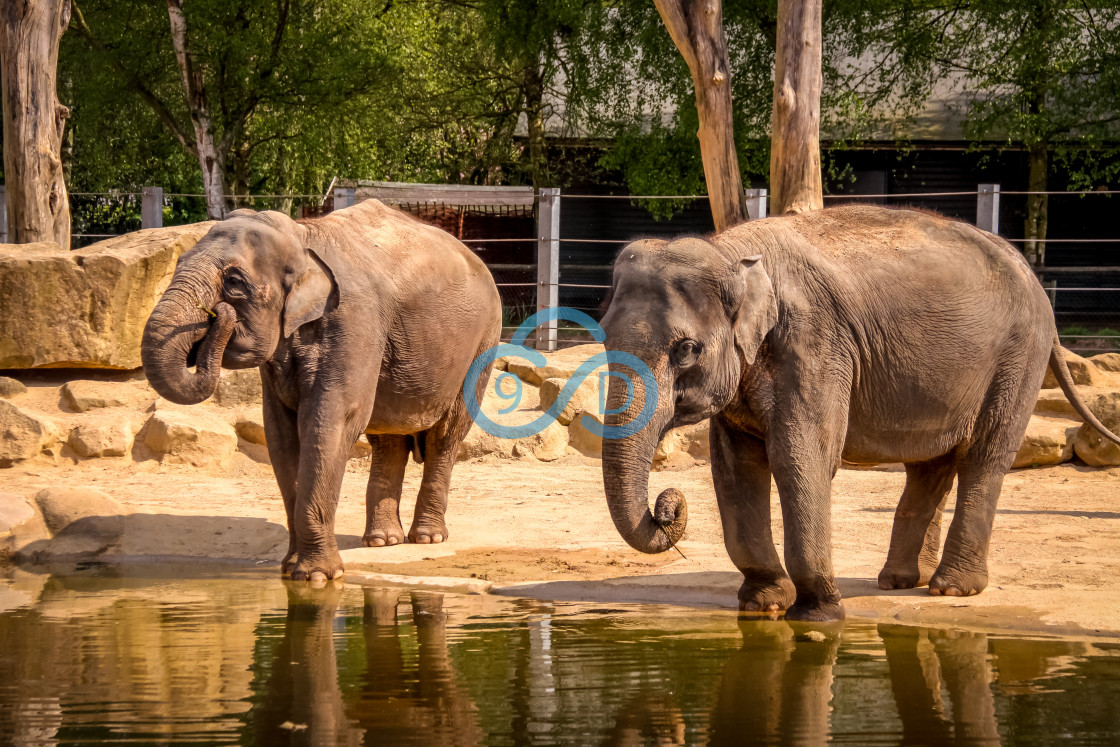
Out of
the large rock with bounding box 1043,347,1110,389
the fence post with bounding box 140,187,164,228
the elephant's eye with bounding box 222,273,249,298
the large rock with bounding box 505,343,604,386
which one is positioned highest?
the fence post with bounding box 140,187,164,228

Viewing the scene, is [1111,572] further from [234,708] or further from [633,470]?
[234,708]

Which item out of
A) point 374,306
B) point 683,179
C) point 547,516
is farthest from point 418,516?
point 683,179

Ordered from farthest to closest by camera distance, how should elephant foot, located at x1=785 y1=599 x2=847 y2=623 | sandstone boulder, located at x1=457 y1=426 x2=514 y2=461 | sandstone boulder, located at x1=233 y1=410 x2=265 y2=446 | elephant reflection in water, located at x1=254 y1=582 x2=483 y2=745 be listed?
sandstone boulder, located at x1=457 y1=426 x2=514 y2=461 < sandstone boulder, located at x1=233 y1=410 x2=265 y2=446 < elephant foot, located at x1=785 y1=599 x2=847 y2=623 < elephant reflection in water, located at x1=254 y1=582 x2=483 y2=745

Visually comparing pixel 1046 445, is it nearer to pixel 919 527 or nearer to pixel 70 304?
pixel 919 527

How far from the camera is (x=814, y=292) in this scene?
5.59 metres

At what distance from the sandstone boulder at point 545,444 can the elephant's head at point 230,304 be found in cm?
404

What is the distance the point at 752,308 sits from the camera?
5285 millimetres

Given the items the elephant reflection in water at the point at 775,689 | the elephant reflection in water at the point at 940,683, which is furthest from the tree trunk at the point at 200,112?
Result: the elephant reflection in water at the point at 940,683

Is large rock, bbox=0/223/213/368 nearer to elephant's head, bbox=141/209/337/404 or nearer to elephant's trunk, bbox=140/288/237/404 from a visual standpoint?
elephant's head, bbox=141/209/337/404

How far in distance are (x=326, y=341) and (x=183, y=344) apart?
0.76m

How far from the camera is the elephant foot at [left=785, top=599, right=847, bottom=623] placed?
18.4 ft

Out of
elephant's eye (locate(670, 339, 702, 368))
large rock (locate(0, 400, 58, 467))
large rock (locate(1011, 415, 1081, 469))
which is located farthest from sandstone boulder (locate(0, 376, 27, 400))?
large rock (locate(1011, 415, 1081, 469))

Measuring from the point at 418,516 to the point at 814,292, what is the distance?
3.37 meters

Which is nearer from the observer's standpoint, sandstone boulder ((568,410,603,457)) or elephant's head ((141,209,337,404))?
elephant's head ((141,209,337,404))
